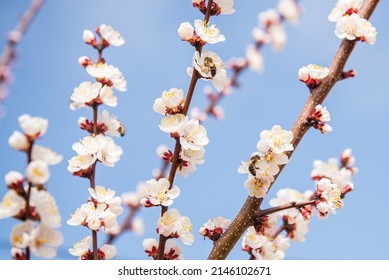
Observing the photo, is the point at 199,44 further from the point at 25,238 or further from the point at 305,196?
the point at 305,196

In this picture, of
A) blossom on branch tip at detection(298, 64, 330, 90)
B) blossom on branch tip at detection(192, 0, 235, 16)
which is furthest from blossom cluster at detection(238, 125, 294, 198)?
blossom on branch tip at detection(192, 0, 235, 16)

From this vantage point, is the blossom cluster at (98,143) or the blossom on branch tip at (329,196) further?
the blossom on branch tip at (329,196)

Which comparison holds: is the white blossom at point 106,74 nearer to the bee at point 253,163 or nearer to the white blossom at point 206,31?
the white blossom at point 206,31

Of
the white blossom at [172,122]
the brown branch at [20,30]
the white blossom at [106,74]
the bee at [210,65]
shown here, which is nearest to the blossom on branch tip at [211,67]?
the bee at [210,65]
